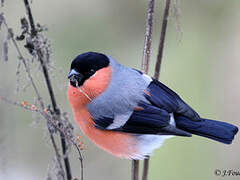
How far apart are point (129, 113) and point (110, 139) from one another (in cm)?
18

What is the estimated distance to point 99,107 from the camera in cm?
211

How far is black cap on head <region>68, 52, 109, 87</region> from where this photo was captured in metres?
1.96

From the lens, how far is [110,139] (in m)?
2.07

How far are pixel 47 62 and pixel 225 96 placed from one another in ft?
6.78

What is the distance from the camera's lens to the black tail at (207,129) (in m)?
2.08

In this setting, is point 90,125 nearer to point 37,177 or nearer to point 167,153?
point 167,153

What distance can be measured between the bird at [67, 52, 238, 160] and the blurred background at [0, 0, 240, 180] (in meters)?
0.67

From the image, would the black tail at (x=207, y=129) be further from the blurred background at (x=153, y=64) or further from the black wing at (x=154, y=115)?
the blurred background at (x=153, y=64)

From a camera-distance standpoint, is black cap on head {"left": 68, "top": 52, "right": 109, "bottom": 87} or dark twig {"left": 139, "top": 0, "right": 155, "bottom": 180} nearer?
dark twig {"left": 139, "top": 0, "right": 155, "bottom": 180}

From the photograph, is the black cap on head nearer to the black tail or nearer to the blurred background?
the black tail

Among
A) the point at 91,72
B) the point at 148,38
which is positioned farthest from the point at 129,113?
the point at 148,38

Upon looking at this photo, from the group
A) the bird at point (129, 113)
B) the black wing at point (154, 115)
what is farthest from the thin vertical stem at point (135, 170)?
the black wing at point (154, 115)

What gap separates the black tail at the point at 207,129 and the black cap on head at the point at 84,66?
542 millimetres

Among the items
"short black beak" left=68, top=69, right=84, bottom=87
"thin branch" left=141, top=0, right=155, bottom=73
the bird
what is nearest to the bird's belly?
the bird
